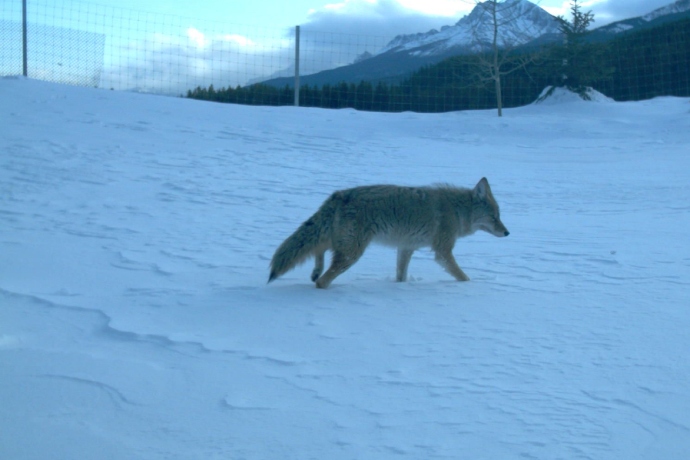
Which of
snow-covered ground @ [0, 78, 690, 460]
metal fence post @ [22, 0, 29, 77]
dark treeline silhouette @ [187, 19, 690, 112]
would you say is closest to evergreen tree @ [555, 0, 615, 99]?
dark treeline silhouette @ [187, 19, 690, 112]

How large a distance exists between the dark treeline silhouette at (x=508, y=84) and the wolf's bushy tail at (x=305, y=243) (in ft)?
56.7

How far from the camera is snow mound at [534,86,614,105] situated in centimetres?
2395

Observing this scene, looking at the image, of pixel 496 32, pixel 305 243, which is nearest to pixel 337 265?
pixel 305 243

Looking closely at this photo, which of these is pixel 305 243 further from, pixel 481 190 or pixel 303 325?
pixel 481 190

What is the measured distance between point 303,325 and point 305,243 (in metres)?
1.26

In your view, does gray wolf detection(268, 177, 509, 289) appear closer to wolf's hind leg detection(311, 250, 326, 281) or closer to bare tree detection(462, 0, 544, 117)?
wolf's hind leg detection(311, 250, 326, 281)

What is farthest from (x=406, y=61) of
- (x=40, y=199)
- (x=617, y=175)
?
(x=40, y=199)

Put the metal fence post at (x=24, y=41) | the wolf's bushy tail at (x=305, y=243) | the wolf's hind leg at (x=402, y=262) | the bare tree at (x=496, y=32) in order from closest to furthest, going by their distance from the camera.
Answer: the wolf's bushy tail at (x=305, y=243)
the wolf's hind leg at (x=402, y=262)
the metal fence post at (x=24, y=41)
the bare tree at (x=496, y=32)

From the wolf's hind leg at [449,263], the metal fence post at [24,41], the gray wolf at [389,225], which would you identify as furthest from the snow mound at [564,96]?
the wolf's hind leg at [449,263]

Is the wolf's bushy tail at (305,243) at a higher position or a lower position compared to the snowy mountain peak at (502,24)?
lower

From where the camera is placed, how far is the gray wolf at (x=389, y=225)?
20.1 ft

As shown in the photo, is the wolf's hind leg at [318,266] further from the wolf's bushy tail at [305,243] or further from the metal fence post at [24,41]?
the metal fence post at [24,41]

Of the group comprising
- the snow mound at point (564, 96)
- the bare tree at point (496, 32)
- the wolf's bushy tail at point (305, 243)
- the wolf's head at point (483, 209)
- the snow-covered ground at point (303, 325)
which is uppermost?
the bare tree at point (496, 32)

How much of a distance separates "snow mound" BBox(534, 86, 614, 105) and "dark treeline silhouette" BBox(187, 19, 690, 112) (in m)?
0.56
